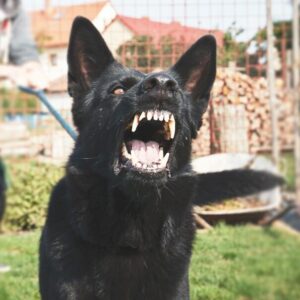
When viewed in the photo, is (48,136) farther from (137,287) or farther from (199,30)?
(137,287)

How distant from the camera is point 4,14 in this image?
11.2 ft

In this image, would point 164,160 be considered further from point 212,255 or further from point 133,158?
point 212,255

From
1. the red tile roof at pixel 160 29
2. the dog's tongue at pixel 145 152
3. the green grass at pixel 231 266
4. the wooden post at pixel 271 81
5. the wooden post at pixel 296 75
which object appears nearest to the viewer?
the dog's tongue at pixel 145 152

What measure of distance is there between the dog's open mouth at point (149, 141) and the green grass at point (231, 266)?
26.6 inches

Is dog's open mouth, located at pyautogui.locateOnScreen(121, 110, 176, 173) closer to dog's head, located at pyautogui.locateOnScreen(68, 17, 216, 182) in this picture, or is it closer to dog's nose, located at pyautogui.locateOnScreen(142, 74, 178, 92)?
dog's head, located at pyautogui.locateOnScreen(68, 17, 216, 182)

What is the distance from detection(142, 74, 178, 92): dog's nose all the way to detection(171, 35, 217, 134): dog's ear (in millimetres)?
478

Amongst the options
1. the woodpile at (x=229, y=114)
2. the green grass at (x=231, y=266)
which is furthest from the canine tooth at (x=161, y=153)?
A: the woodpile at (x=229, y=114)

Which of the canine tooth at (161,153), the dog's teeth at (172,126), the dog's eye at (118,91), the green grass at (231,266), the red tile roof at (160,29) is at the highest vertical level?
the red tile roof at (160,29)

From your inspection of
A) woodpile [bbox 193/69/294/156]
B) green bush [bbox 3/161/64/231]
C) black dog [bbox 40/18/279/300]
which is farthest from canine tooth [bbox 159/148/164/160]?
green bush [bbox 3/161/64/231]

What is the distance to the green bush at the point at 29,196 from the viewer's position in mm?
6031

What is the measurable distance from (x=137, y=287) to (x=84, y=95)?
100cm

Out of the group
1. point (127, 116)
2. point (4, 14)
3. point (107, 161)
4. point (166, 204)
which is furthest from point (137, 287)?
point (4, 14)

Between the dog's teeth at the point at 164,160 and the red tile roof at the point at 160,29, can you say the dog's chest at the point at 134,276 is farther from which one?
the red tile roof at the point at 160,29

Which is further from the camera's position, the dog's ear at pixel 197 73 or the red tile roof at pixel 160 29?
the red tile roof at pixel 160 29
